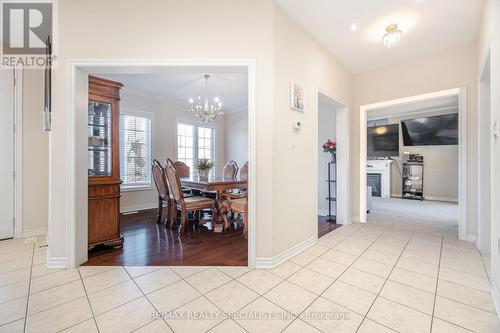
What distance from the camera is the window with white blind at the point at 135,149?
189 inches

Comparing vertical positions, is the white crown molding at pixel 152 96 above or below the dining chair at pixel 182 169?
above

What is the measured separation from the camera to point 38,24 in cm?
248

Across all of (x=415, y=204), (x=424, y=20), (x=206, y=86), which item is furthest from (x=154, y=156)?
(x=415, y=204)

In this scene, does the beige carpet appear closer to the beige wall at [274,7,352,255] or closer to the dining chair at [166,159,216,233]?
the beige wall at [274,7,352,255]

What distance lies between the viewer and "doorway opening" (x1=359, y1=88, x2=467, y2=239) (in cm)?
483

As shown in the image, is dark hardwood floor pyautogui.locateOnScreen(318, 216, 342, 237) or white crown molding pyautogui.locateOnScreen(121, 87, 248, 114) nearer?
dark hardwood floor pyautogui.locateOnScreen(318, 216, 342, 237)

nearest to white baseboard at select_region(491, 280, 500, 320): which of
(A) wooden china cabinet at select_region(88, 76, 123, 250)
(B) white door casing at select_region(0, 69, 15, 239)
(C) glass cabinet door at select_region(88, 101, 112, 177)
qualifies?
(A) wooden china cabinet at select_region(88, 76, 123, 250)

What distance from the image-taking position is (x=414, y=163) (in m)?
6.63

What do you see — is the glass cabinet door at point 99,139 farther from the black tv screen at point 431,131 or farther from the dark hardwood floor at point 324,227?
the black tv screen at point 431,131

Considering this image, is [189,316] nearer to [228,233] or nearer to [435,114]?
[228,233]

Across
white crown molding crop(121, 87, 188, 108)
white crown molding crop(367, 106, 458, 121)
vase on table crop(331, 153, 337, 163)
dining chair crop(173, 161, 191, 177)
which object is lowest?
dining chair crop(173, 161, 191, 177)

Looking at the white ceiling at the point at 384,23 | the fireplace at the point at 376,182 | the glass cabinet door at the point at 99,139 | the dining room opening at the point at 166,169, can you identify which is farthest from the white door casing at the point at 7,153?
the fireplace at the point at 376,182

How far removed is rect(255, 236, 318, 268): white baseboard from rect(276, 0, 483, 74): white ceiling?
2.76 metres

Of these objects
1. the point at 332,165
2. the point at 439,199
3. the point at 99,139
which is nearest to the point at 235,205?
the point at 99,139
